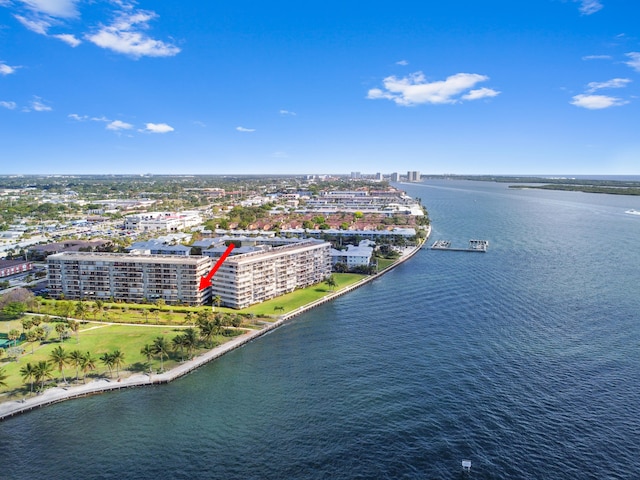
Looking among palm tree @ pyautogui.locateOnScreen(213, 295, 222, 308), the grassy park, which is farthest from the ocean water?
palm tree @ pyautogui.locateOnScreen(213, 295, 222, 308)

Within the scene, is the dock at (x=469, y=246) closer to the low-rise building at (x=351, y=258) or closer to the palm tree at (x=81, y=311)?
the low-rise building at (x=351, y=258)

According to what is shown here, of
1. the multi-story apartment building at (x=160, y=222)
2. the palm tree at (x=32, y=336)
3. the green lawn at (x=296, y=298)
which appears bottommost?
the green lawn at (x=296, y=298)

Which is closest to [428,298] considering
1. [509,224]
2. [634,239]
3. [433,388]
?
[433,388]

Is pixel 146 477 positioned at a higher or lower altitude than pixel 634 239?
lower

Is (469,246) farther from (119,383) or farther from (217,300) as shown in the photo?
(119,383)

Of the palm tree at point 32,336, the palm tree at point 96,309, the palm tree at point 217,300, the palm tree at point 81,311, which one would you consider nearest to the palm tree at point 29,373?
the palm tree at point 32,336

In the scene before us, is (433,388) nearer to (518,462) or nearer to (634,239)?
(518,462)
